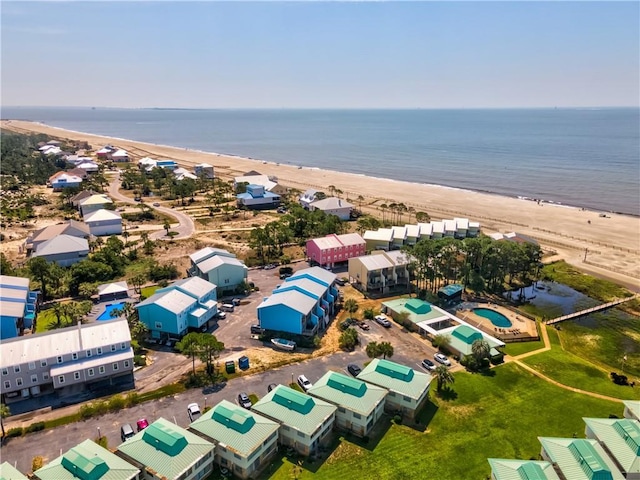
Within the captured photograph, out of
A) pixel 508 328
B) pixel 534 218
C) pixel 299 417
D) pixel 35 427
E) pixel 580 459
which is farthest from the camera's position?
pixel 534 218

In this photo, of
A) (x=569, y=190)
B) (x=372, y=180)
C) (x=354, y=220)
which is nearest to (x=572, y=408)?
(x=354, y=220)

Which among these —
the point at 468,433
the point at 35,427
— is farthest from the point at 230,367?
the point at 468,433

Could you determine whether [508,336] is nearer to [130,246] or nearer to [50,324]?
[50,324]

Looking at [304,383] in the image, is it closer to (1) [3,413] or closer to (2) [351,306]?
(2) [351,306]

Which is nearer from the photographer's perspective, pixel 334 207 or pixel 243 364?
pixel 243 364

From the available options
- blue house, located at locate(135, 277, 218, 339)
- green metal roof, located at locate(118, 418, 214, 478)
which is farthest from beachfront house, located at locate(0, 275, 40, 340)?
green metal roof, located at locate(118, 418, 214, 478)

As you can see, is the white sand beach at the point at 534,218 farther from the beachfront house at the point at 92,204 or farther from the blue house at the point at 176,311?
the blue house at the point at 176,311

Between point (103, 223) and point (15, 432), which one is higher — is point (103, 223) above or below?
above
